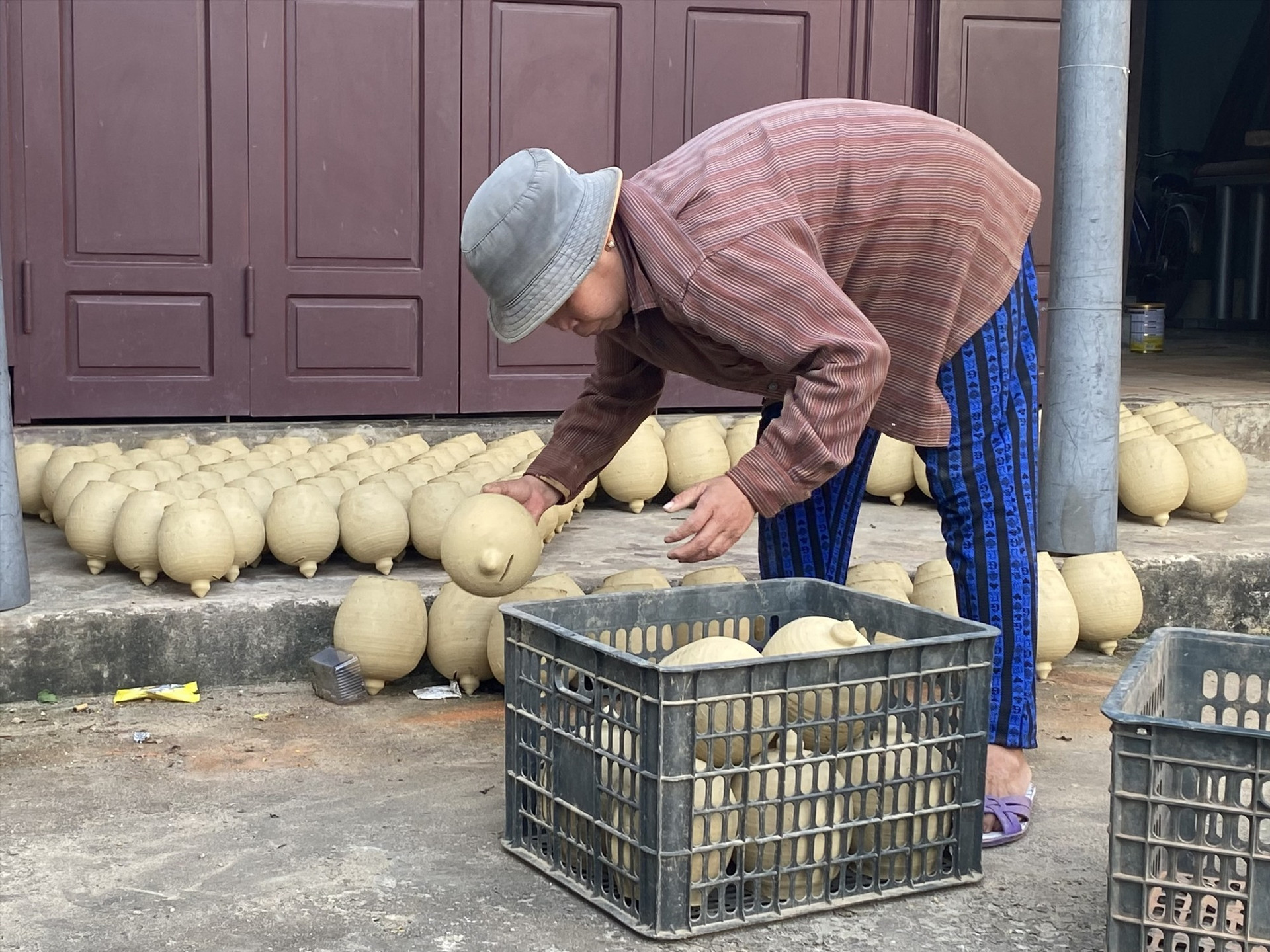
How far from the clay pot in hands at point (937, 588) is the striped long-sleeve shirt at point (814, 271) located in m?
0.97

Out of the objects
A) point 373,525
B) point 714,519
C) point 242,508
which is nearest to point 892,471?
point 373,525

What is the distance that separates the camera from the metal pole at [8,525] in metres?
3.74

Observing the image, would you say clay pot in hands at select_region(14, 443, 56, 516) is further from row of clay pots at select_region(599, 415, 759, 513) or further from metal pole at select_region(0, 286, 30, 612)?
row of clay pots at select_region(599, 415, 759, 513)

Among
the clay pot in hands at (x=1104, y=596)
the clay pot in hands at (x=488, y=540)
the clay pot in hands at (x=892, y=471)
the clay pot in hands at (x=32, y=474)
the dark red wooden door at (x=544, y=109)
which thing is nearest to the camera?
the clay pot in hands at (x=488, y=540)

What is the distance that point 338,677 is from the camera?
148 inches

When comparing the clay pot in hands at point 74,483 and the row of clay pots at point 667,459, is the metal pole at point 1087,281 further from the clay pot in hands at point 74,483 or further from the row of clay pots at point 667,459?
the clay pot in hands at point 74,483

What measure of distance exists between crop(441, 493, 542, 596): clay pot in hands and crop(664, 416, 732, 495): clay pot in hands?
1.97 meters

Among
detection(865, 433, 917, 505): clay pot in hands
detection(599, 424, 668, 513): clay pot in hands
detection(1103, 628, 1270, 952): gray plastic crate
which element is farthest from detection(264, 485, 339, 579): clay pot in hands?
detection(1103, 628, 1270, 952): gray plastic crate

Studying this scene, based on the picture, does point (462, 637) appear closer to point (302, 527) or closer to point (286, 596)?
point (286, 596)

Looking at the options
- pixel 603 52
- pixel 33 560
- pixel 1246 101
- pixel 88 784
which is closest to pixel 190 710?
pixel 88 784

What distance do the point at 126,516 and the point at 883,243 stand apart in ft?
7.50

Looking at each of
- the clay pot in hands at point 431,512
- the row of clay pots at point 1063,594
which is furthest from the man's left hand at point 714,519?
the clay pot in hands at point 431,512

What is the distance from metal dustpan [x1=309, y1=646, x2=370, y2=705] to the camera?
3758 millimetres

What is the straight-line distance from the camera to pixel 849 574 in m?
3.98
